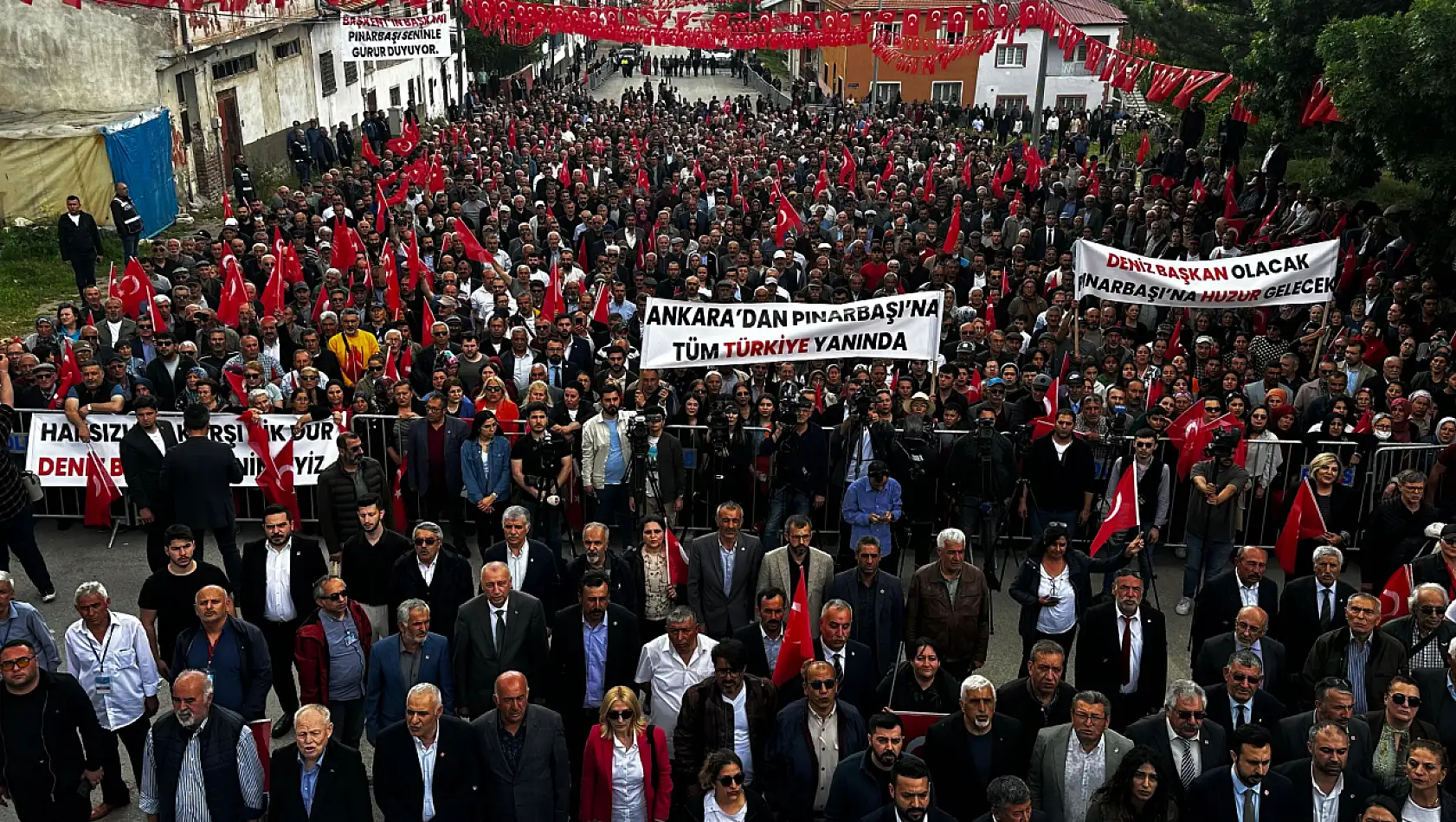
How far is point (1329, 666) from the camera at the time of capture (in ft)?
23.0

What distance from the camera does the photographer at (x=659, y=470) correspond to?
9445mm

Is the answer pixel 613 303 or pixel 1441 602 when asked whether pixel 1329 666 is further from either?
pixel 613 303

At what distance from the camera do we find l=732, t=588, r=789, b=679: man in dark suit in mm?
7008

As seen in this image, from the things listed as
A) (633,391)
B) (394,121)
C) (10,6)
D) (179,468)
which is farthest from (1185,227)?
(394,121)

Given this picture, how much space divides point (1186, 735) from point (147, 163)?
23970 mm

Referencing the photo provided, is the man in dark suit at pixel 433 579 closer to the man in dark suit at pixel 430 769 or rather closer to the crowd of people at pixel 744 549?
the crowd of people at pixel 744 549

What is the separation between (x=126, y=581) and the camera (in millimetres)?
10125

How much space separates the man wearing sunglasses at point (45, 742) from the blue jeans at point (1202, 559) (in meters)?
7.16

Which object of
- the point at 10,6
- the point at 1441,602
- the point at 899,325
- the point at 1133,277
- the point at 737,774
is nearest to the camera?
the point at 737,774

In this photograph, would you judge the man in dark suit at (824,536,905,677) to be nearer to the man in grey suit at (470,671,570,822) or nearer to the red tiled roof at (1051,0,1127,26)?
the man in grey suit at (470,671,570,822)

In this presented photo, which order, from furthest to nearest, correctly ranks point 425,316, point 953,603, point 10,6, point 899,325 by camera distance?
point 10,6, point 425,316, point 899,325, point 953,603

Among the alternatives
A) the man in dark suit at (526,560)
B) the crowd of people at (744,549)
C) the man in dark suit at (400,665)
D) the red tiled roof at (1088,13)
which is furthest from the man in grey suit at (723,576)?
the red tiled roof at (1088,13)

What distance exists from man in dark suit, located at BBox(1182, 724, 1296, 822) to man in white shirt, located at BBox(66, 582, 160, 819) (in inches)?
202

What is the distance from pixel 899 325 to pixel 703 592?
3.57 meters
